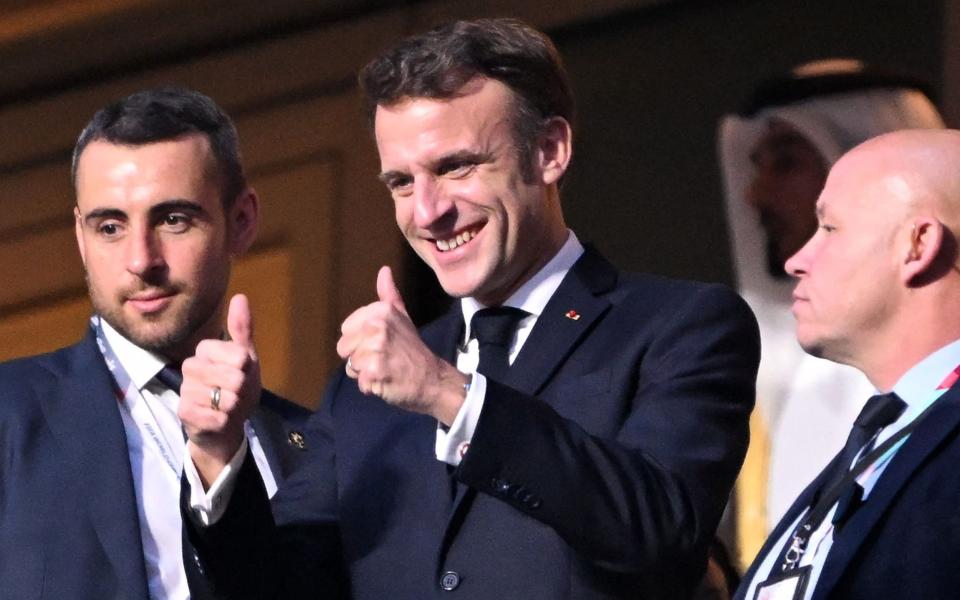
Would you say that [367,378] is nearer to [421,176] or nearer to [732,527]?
[421,176]

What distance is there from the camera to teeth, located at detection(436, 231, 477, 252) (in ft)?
8.93

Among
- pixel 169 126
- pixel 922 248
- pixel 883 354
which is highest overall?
pixel 169 126

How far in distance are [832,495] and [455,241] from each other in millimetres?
569

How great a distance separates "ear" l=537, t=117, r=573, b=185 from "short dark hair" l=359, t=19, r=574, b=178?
11mm

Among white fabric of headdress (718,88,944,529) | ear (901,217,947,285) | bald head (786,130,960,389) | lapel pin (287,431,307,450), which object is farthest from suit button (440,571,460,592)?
white fabric of headdress (718,88,944,529)

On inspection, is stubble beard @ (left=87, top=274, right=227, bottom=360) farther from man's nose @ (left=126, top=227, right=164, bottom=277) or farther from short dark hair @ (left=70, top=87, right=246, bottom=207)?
short dark hair @ (left=70, top=87, right=246, bottom=207)

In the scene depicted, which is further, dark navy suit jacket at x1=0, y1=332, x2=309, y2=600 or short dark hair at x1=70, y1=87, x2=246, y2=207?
short dark hair at x1=70, y1=87, x2=246, y2=207

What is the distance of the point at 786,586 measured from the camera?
7.81ft

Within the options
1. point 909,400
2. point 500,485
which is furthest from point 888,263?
point 500,485

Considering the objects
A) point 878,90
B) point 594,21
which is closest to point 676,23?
point 594,21

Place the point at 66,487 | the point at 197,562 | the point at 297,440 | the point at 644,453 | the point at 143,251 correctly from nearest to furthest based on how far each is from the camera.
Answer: the point at 644,453, the point at 197,562, the point at 66,487, the point at 143,251, the point at 297,440

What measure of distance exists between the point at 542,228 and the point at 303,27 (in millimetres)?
2129

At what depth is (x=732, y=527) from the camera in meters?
3.78

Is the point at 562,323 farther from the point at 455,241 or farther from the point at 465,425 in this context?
the point at 465,425
